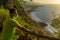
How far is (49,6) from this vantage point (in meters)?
3.06

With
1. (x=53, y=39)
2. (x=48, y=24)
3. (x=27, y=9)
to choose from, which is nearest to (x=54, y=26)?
(x=48, y=24)

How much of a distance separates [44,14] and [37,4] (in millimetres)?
236

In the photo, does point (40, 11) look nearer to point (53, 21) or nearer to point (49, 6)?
point (49, 6)

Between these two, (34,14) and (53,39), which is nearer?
(53,39)

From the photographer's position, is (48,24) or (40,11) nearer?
(48,24)

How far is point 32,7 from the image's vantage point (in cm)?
300

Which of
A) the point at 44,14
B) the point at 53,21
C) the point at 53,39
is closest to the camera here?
the point at 53,39

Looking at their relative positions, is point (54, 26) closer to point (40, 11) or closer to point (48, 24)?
point (48, 24)

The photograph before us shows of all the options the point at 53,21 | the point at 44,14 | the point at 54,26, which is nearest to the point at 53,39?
the point at 54,26

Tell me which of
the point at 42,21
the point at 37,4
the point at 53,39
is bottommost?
the point at 42,21

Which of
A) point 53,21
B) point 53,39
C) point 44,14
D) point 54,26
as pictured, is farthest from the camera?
point 44,14

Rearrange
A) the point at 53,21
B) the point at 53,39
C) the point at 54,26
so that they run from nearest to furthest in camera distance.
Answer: the point at 53,39 → the point at 54,26 → the point at 53,21

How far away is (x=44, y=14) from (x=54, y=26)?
512mm

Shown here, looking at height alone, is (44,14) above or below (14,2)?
below
